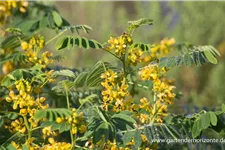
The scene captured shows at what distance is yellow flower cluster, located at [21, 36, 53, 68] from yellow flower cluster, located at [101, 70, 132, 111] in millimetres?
249

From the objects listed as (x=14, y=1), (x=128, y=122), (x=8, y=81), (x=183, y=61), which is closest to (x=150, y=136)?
(x=128, y=122)

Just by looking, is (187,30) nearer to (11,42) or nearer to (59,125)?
(11,42)

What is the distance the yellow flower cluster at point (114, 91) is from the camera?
1.31m

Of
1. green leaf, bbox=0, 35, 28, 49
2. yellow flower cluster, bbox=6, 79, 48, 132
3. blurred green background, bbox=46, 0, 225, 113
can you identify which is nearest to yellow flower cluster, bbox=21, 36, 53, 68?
green leaf, bbox=0, 35, 28, 49

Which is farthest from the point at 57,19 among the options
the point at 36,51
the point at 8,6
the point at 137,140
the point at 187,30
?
the point at 187,30

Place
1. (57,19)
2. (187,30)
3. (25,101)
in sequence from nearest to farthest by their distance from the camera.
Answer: (25,101)
(57,19)
(187,30)

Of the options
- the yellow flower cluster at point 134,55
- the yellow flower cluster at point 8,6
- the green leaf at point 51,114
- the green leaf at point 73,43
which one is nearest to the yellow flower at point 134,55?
the yellow flower cluster at point 134,55

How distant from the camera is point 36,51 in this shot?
5.08ft

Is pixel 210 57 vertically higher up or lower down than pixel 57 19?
lower down

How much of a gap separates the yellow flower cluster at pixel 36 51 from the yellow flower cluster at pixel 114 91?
249 mm

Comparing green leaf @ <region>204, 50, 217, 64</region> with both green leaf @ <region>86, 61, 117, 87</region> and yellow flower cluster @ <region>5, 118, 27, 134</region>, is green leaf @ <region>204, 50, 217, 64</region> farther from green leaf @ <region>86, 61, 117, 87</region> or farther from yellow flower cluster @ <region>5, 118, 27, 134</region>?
yellow flower cluster @ <region>5, 118, 27, 134</region>

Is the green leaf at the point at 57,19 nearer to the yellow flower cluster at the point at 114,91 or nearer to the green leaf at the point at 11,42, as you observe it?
the green leaf at the point at 11,42

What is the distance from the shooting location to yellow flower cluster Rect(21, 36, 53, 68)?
152cm

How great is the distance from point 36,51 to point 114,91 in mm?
347
